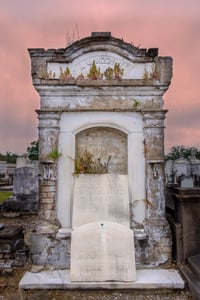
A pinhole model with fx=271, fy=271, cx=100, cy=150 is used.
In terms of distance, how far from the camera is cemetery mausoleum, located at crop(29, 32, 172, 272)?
4602 mm

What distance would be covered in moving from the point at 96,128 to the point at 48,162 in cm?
108

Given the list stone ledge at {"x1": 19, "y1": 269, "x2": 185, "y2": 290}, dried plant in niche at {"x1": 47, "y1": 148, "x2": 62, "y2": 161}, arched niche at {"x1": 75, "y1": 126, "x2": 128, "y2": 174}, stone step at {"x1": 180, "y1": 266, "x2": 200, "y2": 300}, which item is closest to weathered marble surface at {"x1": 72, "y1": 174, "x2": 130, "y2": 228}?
arched niche at {"x1": 75, "y1": 126, "x2": 128, "y2": 174}

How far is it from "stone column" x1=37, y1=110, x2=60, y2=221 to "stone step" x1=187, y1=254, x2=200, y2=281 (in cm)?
234

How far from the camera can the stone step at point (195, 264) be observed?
3.87 meters

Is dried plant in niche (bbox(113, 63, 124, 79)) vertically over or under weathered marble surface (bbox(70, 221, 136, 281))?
over

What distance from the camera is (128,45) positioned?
4.82 meters

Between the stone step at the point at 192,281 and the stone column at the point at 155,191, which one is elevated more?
the stone column at the point at 155,191

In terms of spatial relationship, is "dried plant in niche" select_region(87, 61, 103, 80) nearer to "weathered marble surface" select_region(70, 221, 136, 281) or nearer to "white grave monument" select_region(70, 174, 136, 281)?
"white grave monument" select_region(70, 174, 136, 281)

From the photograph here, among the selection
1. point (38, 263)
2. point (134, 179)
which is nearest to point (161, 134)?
point (134, 179)

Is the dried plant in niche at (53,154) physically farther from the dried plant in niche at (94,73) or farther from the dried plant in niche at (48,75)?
the dried plant in niche at (94,73)

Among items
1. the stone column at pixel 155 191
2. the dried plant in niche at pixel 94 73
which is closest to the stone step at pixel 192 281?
the stone column at pixel 155 191

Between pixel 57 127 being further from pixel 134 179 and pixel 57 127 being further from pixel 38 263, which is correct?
pixel 38 263

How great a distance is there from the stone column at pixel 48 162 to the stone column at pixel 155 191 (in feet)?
5.27

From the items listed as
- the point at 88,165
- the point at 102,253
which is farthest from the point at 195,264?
the point at 88,165
